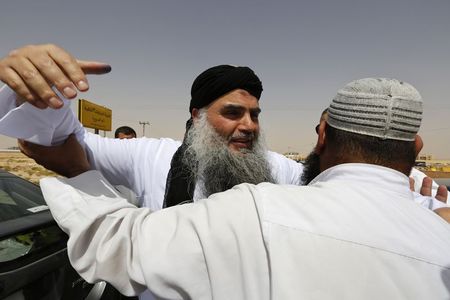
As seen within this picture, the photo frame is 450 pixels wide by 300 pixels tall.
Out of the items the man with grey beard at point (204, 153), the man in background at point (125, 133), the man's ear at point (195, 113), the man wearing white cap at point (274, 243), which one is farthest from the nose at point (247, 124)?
the man in background at point (125, 133)

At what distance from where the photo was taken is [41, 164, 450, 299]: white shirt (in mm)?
792

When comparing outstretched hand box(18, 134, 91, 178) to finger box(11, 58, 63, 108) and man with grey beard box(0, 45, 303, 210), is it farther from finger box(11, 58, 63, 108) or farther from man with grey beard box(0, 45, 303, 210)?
finger box(11, 58, 63, 108)

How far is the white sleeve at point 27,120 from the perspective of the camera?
98 cm

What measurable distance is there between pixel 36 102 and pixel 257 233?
0.70 metres

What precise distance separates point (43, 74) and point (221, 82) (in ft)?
5.11

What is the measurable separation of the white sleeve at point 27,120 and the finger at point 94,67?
0.14 meters

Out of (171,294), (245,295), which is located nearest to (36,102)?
(171,294)

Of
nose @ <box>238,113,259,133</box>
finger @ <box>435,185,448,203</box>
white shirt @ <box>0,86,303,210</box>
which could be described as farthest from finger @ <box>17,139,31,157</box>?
finger @ <box>435,185,448,203</box>

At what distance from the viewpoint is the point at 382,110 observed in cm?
102

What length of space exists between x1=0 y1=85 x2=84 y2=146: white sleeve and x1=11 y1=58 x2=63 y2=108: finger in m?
0.11

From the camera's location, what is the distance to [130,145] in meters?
2.12

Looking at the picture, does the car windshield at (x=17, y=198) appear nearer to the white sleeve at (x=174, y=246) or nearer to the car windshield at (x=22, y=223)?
the car windshield at (x=22, y=223)

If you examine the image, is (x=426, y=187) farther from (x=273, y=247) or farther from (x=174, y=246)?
(x=174, y=246)

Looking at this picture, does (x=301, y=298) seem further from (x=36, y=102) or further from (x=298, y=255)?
(x=36, y=102)
